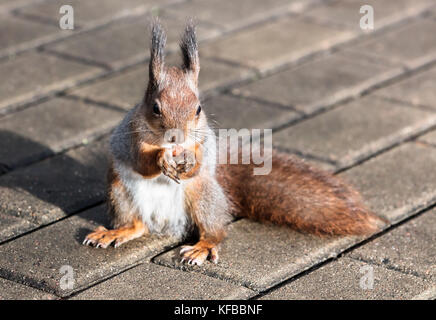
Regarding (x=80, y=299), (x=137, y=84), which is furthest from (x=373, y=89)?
(x=80, y=299)

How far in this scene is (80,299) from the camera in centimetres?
251

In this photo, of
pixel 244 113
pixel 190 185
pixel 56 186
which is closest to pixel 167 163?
pixel 190 185

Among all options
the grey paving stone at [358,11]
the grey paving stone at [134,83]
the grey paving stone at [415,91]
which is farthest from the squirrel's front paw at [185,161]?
the grey paving stone at [358,11]

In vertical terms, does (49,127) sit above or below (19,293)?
above

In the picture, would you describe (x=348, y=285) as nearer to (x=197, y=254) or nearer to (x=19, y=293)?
(x=197, y=254)

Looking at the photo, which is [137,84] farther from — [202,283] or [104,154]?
[202,283]

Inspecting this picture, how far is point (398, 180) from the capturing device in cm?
341

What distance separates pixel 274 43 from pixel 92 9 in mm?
1249

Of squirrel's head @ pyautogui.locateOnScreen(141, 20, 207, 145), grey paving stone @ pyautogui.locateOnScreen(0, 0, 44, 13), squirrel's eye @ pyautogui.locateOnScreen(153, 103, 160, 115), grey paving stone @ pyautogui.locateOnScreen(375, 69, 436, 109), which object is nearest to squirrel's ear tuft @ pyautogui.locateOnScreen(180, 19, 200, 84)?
squirrel's head @ pyautogui.locateOnScreen(141, 20, 207, 145)

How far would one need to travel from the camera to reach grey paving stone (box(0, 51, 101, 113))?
13.5 ft

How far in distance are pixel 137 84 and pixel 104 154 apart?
2.74 ft

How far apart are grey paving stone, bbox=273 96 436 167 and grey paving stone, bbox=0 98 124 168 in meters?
0.85

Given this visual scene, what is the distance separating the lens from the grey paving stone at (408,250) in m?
2.80

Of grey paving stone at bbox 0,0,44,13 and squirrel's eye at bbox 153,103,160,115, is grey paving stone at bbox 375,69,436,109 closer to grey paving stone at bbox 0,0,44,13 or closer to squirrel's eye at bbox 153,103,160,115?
squirrel's eye at bbox 153,103,160,115
